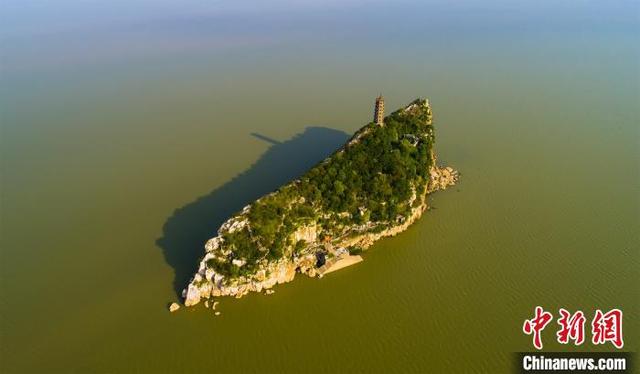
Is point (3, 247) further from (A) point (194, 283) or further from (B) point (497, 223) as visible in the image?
(B) point (497, 223)

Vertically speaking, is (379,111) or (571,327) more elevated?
(379,111)

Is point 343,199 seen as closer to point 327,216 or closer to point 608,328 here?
point 327,216

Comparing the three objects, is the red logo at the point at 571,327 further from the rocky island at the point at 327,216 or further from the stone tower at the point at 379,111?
the stone tower at the point at 379,111

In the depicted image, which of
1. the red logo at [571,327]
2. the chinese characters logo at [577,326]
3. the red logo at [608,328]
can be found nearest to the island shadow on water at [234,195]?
the chinese characters logo at [577,326]

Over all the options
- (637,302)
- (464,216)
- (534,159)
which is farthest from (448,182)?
(637,302)

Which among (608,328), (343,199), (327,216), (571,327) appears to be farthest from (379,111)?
(608,328)

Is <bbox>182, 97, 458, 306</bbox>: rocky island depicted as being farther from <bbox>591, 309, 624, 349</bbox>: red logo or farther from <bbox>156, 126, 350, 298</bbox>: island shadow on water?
<bbox>591, 309, 624, 349</bbox>: red logo
